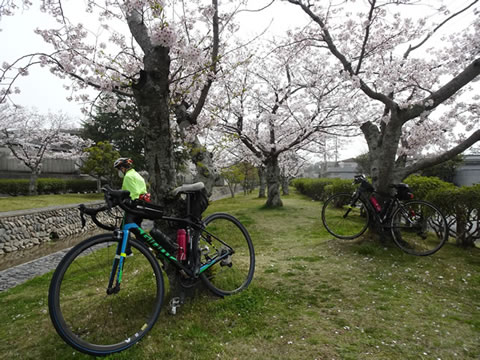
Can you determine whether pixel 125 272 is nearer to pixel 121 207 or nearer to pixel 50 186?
pixel 121 207

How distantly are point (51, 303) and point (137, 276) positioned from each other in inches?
33.9

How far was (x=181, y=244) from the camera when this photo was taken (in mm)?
2754

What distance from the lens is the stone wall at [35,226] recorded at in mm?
9562

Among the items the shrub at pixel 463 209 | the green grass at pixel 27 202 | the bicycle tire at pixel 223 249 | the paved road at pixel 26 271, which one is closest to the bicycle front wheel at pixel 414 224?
the shrub at pixel 463 209

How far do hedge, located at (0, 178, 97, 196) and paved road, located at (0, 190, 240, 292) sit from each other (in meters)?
14.4

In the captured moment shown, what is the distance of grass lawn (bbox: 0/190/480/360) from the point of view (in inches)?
87.4

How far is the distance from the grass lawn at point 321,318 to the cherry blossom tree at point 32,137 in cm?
2093

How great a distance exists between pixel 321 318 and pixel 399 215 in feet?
10.5

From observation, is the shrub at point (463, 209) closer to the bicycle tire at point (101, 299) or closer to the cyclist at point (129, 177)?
the bicycle tire at point (101, 299)

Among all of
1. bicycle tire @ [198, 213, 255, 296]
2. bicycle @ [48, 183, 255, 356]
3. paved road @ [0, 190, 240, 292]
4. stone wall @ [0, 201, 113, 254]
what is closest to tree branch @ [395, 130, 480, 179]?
bicycle tire @ [198, 213, 255, 296]

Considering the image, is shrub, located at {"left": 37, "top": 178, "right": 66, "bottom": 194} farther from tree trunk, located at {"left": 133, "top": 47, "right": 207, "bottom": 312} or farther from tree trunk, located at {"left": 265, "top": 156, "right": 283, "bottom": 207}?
tree trunk, located at {"left": 133, "top": 47, "right": 207, "bottom": 312}

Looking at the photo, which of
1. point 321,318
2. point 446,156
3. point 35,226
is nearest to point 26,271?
point 35,226

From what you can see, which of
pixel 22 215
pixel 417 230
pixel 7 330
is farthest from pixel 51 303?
pixel 22 215

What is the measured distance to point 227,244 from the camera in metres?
3.21
